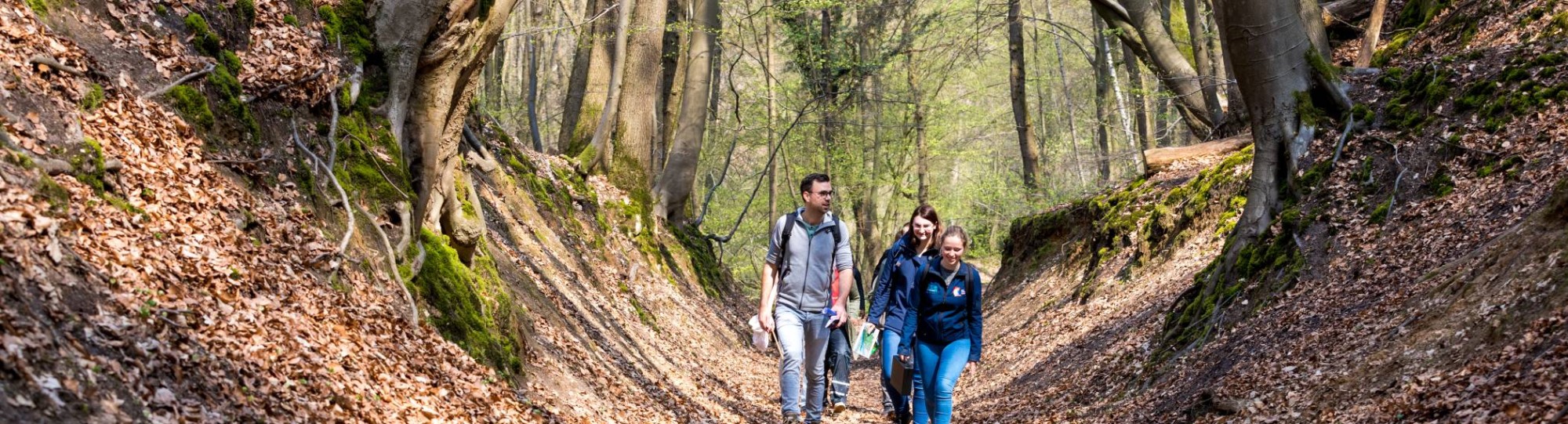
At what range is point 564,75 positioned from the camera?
129 ft

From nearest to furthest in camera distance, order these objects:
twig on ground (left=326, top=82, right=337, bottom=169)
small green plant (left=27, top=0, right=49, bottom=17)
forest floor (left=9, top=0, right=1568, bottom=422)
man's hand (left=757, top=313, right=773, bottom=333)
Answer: forest floor (left=9, top=0, right=1568, bottom=422)
small green plant (left=27, top=0, right=49, bottom=17)
twig on ground (left=326, top=82, right=337, bottom=169)
man's hand (left=757, top=313, right=773, bottom=333)

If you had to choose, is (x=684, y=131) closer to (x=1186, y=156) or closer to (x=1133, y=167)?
(x=1186, y=156)

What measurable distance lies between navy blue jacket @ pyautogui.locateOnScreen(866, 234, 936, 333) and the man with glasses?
0.31m

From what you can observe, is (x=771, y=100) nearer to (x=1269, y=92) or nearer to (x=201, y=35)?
(x=1269, y=92)

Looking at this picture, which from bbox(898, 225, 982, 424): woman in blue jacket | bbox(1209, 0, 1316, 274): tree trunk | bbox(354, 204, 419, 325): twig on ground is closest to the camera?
bbox(354, 204, 419, 325): twig on ground

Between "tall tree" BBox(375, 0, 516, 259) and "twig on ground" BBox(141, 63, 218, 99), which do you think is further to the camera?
"tall tree" BBox(375, 0, 516, 259)

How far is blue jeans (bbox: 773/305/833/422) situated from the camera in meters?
7.47

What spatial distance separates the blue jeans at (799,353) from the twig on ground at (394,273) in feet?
7.66

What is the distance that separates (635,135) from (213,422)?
1424 centimetres

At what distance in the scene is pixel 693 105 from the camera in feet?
63.3

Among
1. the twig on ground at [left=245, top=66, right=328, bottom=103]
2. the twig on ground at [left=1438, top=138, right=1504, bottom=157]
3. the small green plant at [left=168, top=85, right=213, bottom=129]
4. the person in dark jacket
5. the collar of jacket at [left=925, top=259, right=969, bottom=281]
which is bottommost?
the person in dark jacket

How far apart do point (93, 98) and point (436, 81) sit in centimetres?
A: 265

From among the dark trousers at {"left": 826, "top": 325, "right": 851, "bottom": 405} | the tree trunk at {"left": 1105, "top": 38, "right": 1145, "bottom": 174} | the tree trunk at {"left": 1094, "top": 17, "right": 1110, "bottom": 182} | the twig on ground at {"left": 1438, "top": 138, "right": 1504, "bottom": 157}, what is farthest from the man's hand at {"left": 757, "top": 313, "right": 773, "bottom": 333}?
the tree trunk at {"left": 1094, "top": 17, "right": 1110, "bottom": 182}

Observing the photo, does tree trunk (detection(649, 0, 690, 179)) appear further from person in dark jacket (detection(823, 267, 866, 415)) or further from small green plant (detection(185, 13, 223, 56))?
small green plant (detection(185, 13, 223, 56))
